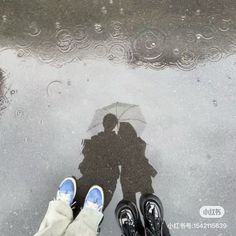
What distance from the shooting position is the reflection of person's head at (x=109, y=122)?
288 centimetres

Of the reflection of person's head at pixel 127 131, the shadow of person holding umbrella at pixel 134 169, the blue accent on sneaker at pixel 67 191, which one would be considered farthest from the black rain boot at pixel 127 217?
the reflection of person's head at pixel 127 131

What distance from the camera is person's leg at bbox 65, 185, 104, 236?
2.51m

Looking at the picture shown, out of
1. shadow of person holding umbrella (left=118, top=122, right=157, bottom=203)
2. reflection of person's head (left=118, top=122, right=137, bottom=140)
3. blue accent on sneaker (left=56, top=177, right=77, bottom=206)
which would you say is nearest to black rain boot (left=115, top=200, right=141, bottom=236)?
shadow of person holding umbrella (left=118, top=122, right=157, bottom=203)

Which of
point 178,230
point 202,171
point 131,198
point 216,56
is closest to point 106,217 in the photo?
point 131,198

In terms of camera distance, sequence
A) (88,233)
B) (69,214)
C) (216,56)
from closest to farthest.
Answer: (88,233)
(69,214)
(216,56)

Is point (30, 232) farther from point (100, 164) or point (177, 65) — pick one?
point (177, 65)

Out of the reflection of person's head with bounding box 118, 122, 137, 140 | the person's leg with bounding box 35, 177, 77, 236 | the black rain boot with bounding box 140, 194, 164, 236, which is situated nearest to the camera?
the person's leg with bounding box 35, 177, 77, 236

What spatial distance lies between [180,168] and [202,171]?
17cm

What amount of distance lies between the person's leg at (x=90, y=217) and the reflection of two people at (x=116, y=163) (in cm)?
7

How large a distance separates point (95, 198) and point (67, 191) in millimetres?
225

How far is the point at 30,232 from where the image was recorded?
277 cm

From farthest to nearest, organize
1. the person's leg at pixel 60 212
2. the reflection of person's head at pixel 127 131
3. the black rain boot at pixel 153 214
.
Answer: the reflection of person's head at pixel 127 131
the black rain boot at pixel 153 214
the person's leg at pixel 60 212

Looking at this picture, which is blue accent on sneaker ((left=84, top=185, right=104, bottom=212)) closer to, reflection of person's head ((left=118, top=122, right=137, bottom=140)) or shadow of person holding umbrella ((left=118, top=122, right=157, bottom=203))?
shadow of person holding umbrella ((left=118, top=122, right=157, bottom=203))

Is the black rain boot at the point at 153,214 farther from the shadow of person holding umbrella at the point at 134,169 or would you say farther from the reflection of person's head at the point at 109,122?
the reflection of person's head at the point at 109,122
